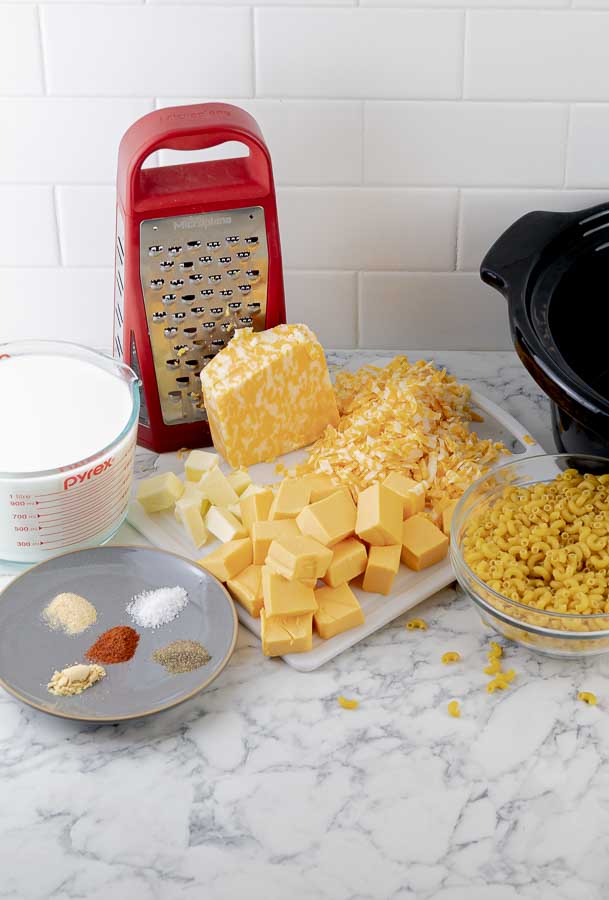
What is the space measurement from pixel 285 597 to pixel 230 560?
0.08 meters

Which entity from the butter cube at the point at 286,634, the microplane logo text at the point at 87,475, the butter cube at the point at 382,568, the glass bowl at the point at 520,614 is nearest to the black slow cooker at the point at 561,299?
the glass bowl at the point at 520,614

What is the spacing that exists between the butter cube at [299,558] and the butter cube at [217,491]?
0.47 ft

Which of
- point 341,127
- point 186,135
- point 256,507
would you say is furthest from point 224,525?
point 341,127

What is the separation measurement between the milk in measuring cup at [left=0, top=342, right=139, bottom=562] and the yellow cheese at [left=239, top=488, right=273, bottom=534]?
130 millimetres

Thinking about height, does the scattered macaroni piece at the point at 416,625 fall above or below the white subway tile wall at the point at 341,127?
below

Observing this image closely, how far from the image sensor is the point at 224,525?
1.15m

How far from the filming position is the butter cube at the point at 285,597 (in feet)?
3.40

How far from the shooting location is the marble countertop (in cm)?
87

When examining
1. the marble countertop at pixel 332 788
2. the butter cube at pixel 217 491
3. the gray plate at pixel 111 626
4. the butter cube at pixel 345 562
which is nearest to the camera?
the marble countertop at pixel 332 788

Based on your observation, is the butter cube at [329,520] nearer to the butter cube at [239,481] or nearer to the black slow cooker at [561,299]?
the butter cube at [239,481]

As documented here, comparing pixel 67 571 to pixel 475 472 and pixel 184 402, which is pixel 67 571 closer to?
pixel 184 402

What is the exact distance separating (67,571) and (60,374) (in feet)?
0.76

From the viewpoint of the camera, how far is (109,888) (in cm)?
86

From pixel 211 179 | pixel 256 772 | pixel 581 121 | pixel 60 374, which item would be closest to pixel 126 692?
pixel 256 772
